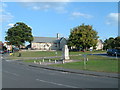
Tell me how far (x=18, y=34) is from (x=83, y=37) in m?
35.7

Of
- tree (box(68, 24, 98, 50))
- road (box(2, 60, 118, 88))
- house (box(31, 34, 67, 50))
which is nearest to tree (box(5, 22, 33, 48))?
house (box(31, 34, 67, 50))

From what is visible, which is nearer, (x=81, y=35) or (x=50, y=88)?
(x=50, y=88)

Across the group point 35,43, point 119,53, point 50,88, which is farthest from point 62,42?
point 50,88

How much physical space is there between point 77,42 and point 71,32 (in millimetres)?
6193

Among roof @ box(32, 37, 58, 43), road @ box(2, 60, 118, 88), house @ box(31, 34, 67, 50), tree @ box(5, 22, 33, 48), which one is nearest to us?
road @ box(2, 60, 118, 88)

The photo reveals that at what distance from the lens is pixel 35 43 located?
→ 11438 cm

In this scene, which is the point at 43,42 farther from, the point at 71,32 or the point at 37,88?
the point at 37,88

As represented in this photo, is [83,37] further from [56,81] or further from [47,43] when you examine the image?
[56,81]

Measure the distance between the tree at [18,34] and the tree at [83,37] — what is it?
2732 centimetres

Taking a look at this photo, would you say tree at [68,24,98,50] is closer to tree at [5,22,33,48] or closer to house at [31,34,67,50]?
tree at [5,22,33,48]

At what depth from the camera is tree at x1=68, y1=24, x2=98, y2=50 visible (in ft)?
244

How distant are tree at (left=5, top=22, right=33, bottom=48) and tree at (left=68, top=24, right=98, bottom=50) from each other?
27317 mm

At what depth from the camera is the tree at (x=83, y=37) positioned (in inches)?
2933

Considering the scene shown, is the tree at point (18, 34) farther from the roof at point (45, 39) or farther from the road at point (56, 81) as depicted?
the road at point (56, 81)
